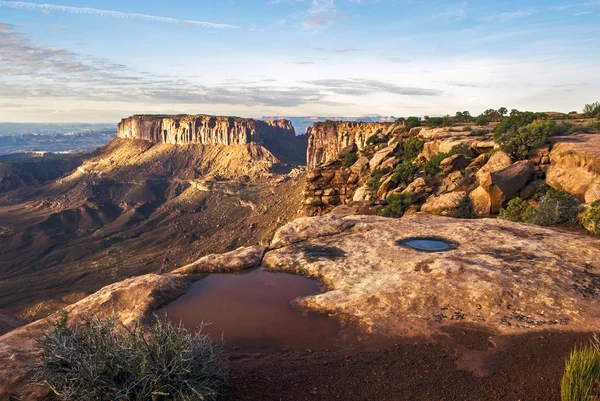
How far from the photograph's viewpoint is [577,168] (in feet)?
60.0

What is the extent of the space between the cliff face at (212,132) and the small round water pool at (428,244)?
133 m

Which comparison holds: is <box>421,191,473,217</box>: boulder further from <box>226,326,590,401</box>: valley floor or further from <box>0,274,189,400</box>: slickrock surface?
<box>0,274,189,400</box>: slickrock surface

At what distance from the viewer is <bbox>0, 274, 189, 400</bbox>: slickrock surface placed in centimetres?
553

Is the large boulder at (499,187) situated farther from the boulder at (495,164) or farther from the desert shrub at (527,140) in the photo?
the desert shrub at (527,140)

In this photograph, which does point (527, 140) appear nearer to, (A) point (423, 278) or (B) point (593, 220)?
(B) point (593, 220)

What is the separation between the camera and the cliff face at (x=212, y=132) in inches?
5581

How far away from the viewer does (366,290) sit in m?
8.91

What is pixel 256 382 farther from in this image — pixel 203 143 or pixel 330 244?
pixel 203 143

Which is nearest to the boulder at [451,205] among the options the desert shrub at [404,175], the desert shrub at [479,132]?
the desert shrub at [404,175]

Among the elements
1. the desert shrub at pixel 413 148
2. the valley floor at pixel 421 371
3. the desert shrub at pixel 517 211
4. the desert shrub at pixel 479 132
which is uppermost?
the desert shrub at pixel 479 132

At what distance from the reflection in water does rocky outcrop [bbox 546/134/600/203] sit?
48.9ft

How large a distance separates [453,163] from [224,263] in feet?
64.0

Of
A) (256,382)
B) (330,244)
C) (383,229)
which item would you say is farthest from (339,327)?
(383,229)

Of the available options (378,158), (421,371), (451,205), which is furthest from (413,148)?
(421,371)
